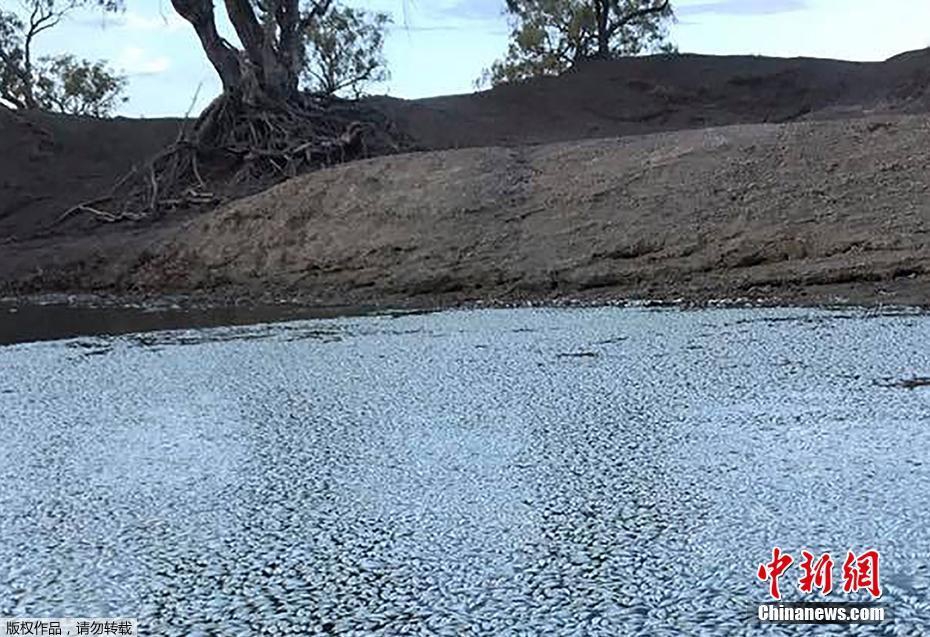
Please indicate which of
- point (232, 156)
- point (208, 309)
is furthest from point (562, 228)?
point (232, 156)

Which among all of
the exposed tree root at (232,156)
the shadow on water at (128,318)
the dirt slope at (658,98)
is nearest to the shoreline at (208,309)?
the shadow on water at (128,318)

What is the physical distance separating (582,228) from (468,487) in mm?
8426

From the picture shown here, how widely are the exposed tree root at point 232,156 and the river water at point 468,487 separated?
10.6m

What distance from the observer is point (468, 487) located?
11.1 ft

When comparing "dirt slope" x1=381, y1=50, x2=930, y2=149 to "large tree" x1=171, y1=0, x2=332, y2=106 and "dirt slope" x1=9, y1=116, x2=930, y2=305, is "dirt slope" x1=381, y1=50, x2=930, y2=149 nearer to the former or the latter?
"large tree" x1=171, y1=0, x2=332, y2=106

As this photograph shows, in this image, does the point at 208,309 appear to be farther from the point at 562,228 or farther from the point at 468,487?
the point at 468,487

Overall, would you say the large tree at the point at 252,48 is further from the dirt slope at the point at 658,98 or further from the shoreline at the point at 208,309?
the shoreline at the point at 208,309

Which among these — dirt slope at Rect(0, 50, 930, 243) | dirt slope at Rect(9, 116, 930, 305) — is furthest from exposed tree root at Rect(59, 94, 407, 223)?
dirt slope at Rect(9, 116, 930, 305)

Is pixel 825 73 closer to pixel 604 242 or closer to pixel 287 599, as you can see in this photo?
pixel 604 242

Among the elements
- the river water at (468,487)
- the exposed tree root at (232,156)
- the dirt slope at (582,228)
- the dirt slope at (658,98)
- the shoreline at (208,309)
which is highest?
the dirt slope at (658,98)

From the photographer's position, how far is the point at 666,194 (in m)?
11.8

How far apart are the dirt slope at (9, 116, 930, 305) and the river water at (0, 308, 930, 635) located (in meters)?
4.19

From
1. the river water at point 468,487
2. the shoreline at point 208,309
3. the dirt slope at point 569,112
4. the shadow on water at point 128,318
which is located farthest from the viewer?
the dirt slope at point 569,112

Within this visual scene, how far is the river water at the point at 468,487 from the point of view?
254 cm
